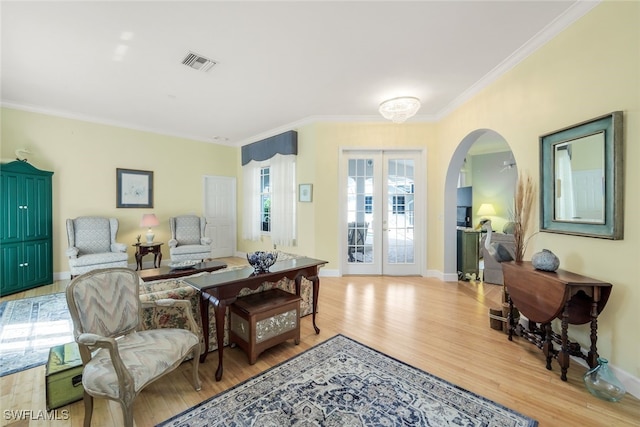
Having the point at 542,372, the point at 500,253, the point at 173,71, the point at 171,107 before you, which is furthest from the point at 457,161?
the point at 171,107

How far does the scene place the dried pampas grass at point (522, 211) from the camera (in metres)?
2.53

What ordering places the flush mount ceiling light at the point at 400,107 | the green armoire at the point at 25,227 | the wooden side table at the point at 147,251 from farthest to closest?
1. the wooden side table at the point at 147,251
2. the green armoire at the point at 25,227
3. the flush mount ceiling light at the point at 400,107

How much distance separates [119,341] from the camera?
1.63m

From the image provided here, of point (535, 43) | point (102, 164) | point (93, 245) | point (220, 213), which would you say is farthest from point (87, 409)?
point (220, 213)

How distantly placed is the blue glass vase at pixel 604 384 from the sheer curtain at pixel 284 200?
156 inches

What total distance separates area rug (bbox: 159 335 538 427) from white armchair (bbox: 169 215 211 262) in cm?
362

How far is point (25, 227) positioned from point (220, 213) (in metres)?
3.11

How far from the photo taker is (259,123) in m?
4.96

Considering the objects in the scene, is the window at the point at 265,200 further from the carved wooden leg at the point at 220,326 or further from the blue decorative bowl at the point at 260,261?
the carved wooden leg at the point at 220,326

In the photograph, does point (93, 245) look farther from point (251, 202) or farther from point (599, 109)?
point (599, 109)

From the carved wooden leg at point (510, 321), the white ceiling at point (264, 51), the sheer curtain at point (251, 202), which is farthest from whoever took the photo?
the sheer curtain at point (251, 202)

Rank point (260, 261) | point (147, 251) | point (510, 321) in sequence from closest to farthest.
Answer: point (260, 261) < point (510, 321) < point (147, 251)

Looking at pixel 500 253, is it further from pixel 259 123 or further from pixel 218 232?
pixel 218 232

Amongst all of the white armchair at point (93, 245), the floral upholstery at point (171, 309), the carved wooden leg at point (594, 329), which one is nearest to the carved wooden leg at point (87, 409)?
the floral upholstery at point (171, 309)
